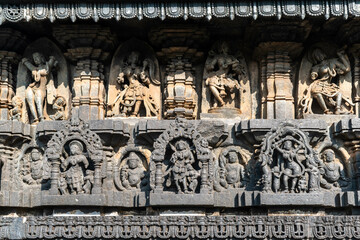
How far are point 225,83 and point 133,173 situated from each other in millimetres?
2093

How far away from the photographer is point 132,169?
952 centimetres

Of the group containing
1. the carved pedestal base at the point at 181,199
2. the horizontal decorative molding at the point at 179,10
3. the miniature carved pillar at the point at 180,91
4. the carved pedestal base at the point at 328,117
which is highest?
the horizontal decorative molding at the point at 179,10

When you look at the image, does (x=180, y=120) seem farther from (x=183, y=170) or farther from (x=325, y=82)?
(x=325, y=82)

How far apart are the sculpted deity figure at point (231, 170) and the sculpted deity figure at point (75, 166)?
6.98 ft

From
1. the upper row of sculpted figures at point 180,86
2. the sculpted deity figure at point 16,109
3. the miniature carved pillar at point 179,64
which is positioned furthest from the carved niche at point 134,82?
the sculpted deity figure at point 16,109

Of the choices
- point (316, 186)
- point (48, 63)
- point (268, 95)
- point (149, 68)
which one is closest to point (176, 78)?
point (149, 68)

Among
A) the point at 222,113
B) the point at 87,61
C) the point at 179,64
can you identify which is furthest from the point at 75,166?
the point at 222,113

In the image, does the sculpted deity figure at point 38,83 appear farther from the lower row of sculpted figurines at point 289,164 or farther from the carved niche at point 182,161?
the lower row of sculpted figurines at point 289,164

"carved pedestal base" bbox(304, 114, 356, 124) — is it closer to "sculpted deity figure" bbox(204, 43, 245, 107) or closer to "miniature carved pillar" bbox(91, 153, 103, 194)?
"sculpted deity figure" bbox(204, 43, 245, 107)

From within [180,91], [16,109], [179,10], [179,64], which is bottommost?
[16,109]

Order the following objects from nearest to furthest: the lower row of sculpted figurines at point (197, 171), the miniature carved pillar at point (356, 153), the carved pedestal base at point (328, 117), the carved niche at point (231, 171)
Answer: the lower row of sculpted figurines at point (197, 171) → the miniature carved pillar at point (356, 153) → the carved niche at point (231, 171) → the carved pedestal base at point (328, 117)

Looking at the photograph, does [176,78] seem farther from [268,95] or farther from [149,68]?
[268,95]

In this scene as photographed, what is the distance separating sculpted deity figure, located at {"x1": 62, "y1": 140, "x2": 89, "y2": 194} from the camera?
9086 millimetres

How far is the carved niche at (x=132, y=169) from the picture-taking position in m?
9.45
